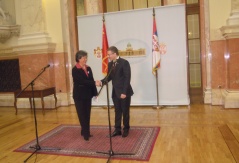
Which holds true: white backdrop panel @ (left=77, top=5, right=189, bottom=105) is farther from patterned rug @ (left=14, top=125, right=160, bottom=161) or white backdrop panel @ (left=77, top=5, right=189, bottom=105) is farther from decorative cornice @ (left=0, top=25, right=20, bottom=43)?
decorative cornice @ (left=0, top=25, right=20, bottom=43)

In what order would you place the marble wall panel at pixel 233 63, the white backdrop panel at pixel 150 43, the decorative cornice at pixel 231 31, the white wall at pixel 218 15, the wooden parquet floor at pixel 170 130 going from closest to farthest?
the wooden parquet floor at pixel 170 130
the decorative cornice at pixel 231 31
the marble wall panel at pixel 233 63
the white wall at pixel 218 15
the white backdrop panel at pixel 150 43

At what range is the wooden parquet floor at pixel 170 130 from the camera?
324 centimetres

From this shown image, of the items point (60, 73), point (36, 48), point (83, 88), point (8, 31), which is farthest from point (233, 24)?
point (8, 31)

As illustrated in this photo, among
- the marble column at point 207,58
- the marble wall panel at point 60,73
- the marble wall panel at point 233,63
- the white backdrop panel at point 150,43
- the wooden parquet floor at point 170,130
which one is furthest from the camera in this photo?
the marble wall panel at point 60,73

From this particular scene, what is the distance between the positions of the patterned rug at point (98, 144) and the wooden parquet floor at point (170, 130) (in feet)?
0.41

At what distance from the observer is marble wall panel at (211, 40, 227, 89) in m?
5.89

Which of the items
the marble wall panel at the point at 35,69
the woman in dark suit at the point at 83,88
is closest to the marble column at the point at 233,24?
the woman in dark suit at the point at 83,88

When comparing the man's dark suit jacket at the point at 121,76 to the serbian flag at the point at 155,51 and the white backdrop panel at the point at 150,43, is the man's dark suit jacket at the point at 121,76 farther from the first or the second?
the white backdrop panel at the point at 150,43

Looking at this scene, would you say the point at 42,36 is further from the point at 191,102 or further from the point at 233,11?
the point at 233,11

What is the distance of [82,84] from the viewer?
12.6ft

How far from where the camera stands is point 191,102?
20.9 ft

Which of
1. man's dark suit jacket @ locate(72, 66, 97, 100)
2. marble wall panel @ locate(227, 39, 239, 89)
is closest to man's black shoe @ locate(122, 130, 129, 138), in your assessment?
man's dark suit jacket @ locate(72, 66, 97, 100)

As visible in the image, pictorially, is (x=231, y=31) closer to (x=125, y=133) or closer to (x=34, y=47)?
(x=125, y=133)

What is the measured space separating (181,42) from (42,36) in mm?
3639
